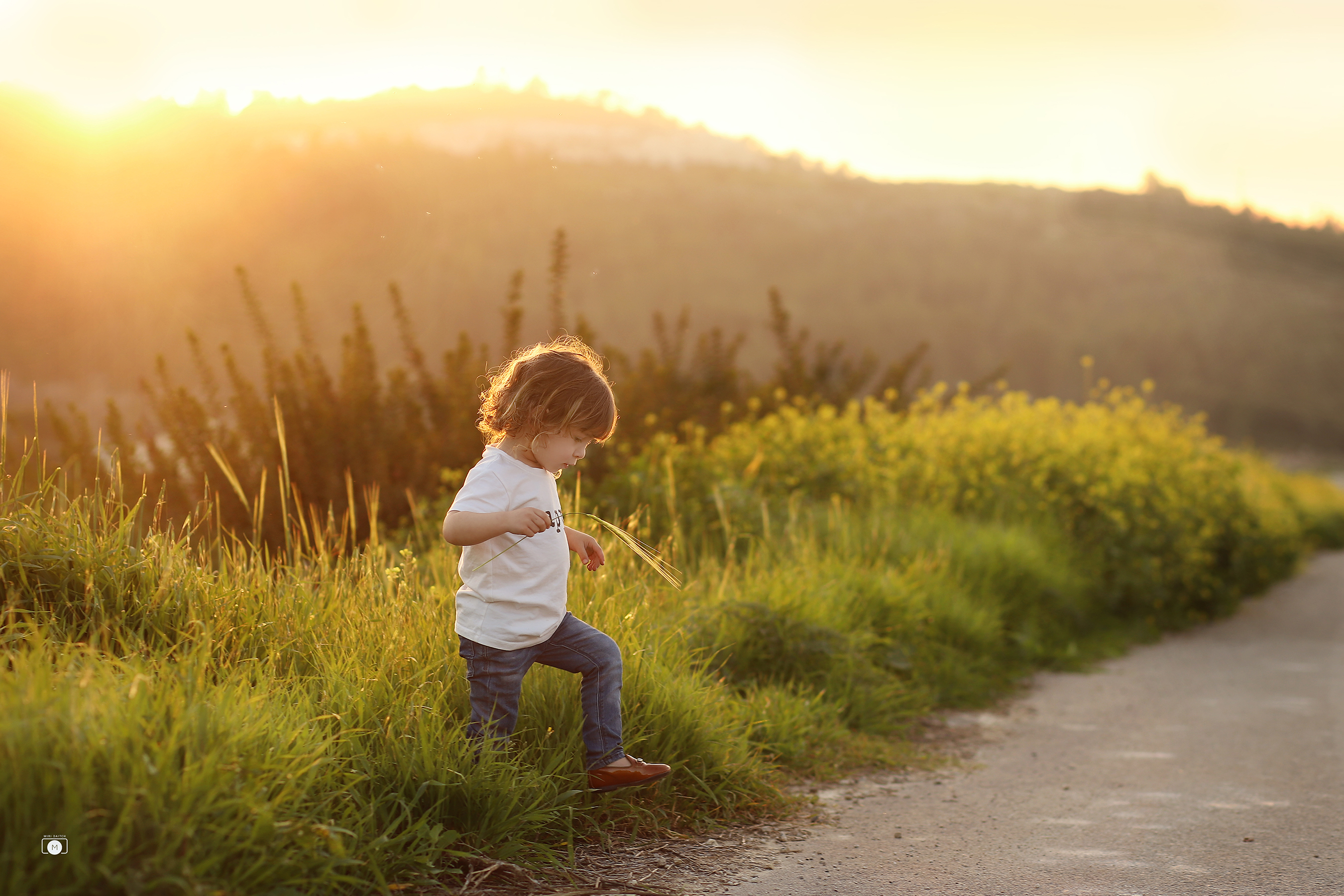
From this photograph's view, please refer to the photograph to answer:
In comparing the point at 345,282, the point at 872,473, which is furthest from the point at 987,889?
the point at 345,282

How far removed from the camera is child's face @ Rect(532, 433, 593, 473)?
10.1 ft

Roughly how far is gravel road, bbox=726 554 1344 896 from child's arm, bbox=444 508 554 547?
1.20m

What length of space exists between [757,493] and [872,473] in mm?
1375

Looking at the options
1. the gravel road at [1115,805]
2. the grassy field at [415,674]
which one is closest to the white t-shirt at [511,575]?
the grassy field at [415,674]

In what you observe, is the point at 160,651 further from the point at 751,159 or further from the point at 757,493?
the point at 751,159

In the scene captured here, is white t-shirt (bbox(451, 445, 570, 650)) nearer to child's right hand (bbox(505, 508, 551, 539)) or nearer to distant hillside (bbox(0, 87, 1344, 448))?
child's right hand (bbox(505, 508, 551, 539))

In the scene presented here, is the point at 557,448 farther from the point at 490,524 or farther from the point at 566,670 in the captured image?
the point at 566,670

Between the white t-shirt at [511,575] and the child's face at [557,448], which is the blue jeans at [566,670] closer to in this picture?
the white t-shirt at [511,575]

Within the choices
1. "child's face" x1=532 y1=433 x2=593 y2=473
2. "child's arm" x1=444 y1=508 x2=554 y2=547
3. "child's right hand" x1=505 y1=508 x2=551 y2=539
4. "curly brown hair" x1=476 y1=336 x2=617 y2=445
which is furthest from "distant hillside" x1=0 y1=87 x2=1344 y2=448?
"child's right hand" x1=505 y1=508 x2=551 y2=539

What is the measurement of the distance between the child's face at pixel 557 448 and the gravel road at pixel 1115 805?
→ 4.40 feet

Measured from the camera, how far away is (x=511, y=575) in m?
3.02

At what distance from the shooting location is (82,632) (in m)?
3.01

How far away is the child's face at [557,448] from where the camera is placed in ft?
10.1

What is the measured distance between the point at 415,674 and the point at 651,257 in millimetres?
49432
